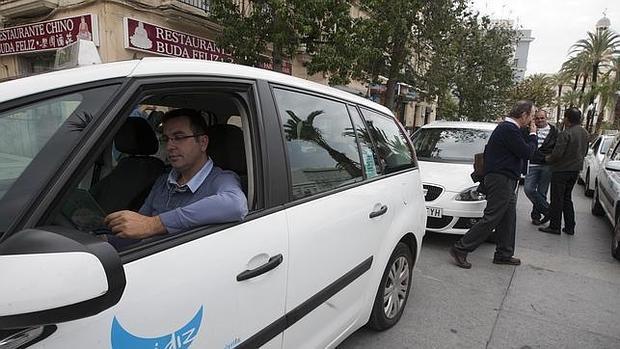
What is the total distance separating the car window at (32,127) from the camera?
3.75 feet

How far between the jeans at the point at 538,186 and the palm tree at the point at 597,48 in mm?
26494

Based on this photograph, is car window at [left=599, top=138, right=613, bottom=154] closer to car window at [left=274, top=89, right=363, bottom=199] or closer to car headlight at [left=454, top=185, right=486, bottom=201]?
car headlight at [left=454, top=185, right=486, bottom=201]

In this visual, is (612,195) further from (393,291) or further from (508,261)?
(393,291)

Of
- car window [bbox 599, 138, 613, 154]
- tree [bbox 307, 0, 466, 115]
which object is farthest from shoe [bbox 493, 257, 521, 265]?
car window [bbox 599, 138, 613, 154]

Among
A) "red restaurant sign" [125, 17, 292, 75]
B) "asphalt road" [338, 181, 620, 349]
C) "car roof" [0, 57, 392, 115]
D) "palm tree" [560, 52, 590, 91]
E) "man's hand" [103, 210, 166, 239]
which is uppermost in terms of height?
"palm tree" [560, 52, 590, 91]

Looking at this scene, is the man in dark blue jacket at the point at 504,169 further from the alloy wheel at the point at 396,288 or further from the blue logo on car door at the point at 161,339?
the blue logo on car door at the point at 161,339

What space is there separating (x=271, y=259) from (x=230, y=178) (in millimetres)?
415

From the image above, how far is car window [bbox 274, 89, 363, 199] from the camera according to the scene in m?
1.94

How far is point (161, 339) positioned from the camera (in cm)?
126

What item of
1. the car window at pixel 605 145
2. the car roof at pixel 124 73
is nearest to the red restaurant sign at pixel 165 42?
the car window at pixel 605 145

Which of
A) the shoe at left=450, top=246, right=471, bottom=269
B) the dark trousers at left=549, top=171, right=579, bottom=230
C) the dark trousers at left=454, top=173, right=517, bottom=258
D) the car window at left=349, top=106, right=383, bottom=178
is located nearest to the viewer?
the car window at left=349, top=106, right=383, bottom=178

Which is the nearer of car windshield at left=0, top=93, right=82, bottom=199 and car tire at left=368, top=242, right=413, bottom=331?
car windshield at left=0, top=93, right=82, bottom=199

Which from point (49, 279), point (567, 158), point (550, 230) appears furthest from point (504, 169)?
point (49, 279)

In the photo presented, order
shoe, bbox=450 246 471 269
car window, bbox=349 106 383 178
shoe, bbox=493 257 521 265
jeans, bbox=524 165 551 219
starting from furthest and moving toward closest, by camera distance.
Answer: jeans, bbox=524 165 551 219 < shoe, bbox=493 257 521 265 < shoe, bbox=450 246 471 269 < car window, bbox=349 106 383 178
